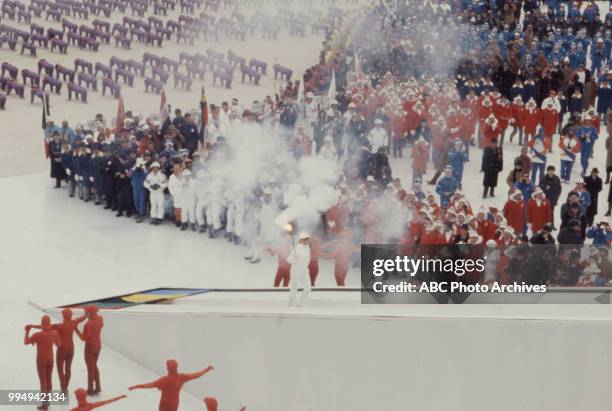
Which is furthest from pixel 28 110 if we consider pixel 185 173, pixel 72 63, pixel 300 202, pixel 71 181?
pixel 300 202

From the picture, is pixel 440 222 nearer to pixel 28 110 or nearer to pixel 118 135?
pixel 118 135

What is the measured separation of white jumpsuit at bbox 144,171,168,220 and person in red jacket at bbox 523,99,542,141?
6.64 meters

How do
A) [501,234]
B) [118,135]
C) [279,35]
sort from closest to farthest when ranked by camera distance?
[501,234] → [118,135] → [279,35]

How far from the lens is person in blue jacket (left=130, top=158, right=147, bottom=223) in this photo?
20109mm

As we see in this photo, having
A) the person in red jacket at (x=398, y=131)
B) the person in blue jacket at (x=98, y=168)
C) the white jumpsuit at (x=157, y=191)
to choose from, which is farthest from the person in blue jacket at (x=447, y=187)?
the person in blue jacket at (x=98, y=168)

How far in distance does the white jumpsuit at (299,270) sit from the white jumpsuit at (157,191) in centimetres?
555

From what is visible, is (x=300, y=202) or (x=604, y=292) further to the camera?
(x=300, y=202)

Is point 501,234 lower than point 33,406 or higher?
higher

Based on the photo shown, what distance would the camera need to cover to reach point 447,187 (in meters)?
19.0

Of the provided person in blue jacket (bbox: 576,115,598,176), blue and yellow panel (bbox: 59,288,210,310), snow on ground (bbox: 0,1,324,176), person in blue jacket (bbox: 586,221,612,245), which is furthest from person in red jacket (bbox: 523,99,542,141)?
snow on ground (bbox: 0,1,324,176)

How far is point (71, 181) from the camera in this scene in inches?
851

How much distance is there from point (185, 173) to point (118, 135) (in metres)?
2.32

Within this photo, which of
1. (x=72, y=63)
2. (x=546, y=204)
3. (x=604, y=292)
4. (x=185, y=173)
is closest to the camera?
(x=604, y=292)

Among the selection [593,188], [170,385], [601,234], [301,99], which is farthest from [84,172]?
[170,385]
